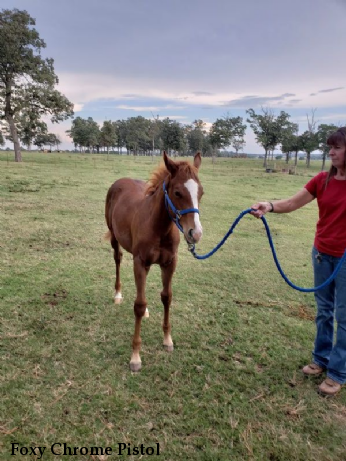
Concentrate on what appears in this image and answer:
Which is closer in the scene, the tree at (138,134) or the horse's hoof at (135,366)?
the horse's hoof at (135,366)

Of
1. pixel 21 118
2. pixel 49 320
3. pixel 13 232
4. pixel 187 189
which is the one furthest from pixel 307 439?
pixel 21 118

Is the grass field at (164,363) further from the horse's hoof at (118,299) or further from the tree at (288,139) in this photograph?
the tree at (288,139)

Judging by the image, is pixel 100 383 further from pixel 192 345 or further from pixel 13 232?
pixel 13 232

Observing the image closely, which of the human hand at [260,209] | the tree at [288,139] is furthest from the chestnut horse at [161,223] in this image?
the tree at [288,139]

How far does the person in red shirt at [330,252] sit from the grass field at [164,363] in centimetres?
24

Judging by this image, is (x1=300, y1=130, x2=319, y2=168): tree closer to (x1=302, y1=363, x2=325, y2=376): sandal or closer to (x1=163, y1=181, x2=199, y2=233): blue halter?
(x1=302, y1=363, x2=325, y2=376): sandal

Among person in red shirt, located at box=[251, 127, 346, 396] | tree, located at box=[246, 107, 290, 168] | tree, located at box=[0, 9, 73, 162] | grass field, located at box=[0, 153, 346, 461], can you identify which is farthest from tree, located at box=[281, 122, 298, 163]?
person in red shirt, located at box=[251, 127, 346, 396]

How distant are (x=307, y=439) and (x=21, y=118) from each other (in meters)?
29.3

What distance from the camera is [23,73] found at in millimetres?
24844

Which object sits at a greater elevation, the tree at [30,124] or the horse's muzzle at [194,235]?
the tree at [30,124]

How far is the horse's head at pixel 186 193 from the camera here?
7.89 ft

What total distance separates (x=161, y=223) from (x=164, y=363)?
145cm

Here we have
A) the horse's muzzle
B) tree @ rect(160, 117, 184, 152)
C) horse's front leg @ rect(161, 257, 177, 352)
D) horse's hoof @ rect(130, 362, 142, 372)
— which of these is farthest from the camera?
tree @ rect(160, 117, 184, 152)

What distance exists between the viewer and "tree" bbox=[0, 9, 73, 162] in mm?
23109
